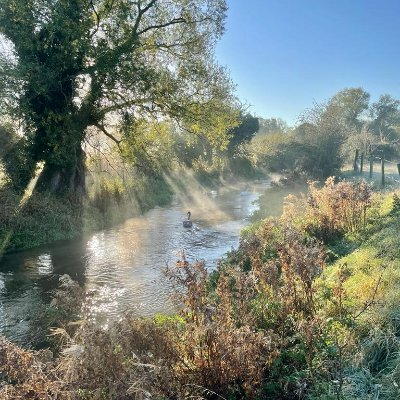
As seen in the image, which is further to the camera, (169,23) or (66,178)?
(66,178)

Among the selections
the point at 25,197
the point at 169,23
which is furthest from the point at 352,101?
the point at 25,197

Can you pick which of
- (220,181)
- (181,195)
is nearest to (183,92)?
(181,195)

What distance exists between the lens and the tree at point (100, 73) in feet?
57.2

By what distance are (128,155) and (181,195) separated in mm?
14210

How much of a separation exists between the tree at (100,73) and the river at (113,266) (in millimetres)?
5272

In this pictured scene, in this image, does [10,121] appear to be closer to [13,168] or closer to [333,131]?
[13,168]

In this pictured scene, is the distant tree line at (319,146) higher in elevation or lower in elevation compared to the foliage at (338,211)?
higher

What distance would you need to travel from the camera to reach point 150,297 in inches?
451

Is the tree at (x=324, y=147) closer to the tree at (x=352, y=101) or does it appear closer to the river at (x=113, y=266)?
the river at (x=113, y=266)

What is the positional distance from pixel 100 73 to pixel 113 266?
9.96 meters

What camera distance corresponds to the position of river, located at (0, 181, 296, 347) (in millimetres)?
10156

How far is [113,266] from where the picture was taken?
14797mm

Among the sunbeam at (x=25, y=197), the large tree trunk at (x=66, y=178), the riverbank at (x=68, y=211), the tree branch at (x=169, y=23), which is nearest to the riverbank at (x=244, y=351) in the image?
the sunbeam at (x=25, y=197)

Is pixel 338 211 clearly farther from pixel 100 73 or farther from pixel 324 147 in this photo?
pixel 324 147
